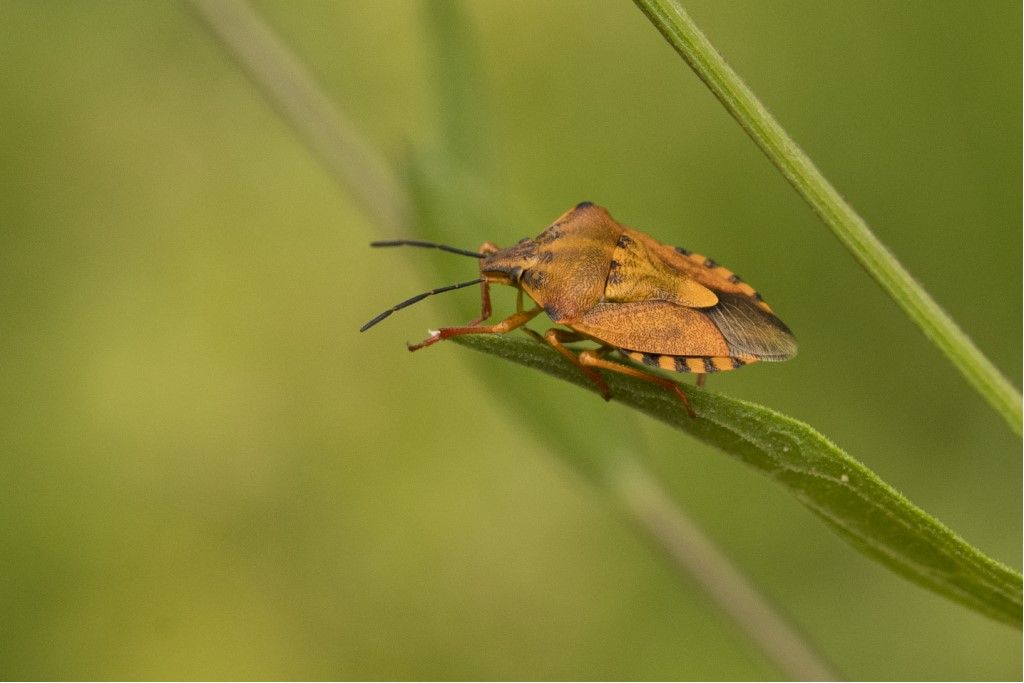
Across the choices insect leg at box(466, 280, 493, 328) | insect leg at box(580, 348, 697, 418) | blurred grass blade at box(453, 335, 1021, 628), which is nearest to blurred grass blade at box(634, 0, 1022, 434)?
blurred grass blade at box(453, 335, 1021, 628)

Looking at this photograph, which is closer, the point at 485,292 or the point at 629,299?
the point at 629,299

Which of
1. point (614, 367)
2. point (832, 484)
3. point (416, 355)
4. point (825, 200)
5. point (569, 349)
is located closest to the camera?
point (825, 200)

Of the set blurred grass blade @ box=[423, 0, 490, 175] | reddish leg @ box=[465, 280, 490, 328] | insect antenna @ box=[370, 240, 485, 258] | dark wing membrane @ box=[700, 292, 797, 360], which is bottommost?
dark wing membrane @ box=[700, 292, 797, 360]

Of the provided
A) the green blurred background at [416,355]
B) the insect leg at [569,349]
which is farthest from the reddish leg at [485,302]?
the green blurred background at [416,355]

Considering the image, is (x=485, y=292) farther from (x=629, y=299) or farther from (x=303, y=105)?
(x=303, y=105)

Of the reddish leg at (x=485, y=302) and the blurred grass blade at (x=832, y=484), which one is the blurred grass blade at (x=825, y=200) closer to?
the blurred grass blade at (x=832, y=484)

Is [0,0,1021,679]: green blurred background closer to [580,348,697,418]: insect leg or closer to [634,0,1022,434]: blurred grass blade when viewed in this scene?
[580,348,697,418]: insect leg

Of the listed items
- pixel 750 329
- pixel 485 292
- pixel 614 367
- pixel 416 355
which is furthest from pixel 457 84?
pixel 416 355
